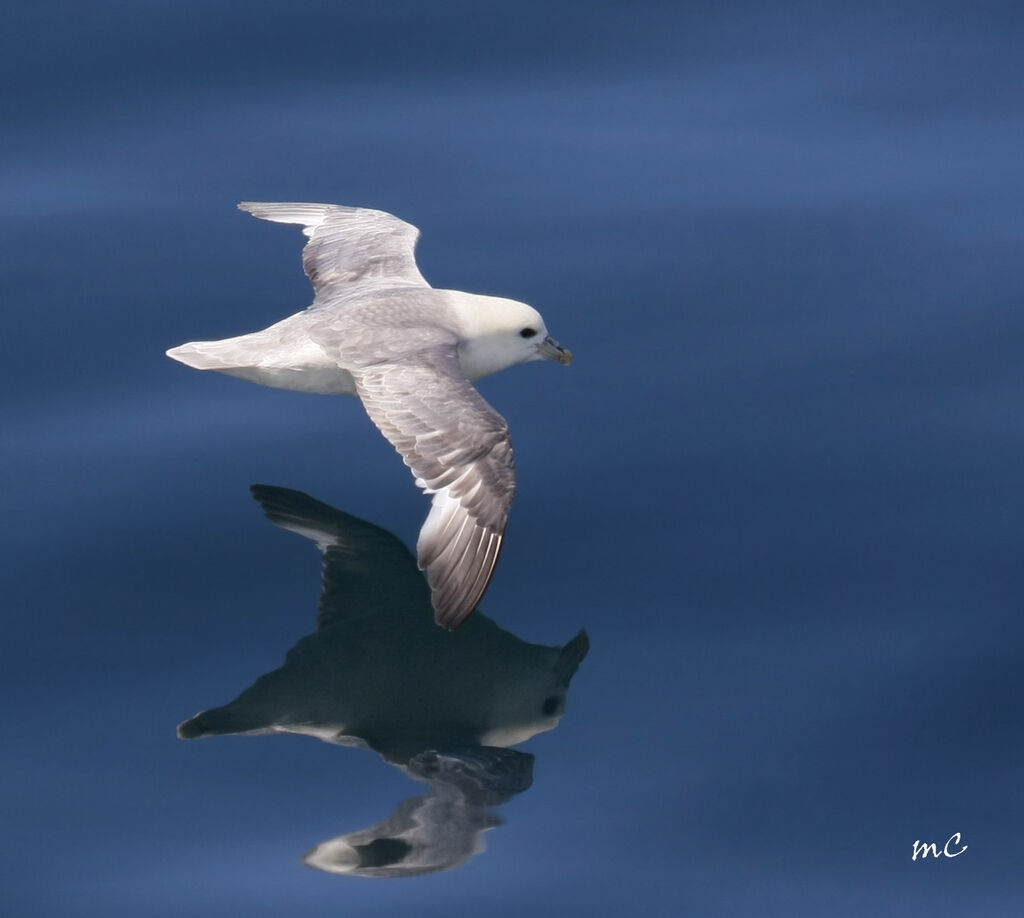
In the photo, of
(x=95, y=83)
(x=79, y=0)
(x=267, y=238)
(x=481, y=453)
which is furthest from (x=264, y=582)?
(x=79, y=0)

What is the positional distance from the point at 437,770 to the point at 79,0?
6.24 metres

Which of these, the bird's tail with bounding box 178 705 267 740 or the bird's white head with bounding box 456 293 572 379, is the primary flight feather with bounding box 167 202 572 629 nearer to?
the bird's white head with bounding box 456 293 572 379

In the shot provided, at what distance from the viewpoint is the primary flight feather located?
7.37 meters

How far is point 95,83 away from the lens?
10.5m

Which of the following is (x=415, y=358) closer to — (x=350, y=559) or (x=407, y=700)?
(x=350, y=559)

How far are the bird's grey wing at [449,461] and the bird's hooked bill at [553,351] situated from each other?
2.31 ft

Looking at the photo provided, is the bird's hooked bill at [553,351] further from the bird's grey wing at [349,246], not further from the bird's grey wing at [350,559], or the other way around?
the bird's grey wing at [350,559]

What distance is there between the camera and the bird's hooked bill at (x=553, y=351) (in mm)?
8664

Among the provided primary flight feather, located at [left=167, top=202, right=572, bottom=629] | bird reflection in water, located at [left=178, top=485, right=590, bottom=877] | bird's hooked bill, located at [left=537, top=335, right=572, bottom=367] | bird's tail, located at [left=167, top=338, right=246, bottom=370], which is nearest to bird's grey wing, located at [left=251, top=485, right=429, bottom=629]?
bird reflection in water, located at [left=178, top=485, right=590, bottom=877]

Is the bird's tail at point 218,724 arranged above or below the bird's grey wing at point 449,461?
below

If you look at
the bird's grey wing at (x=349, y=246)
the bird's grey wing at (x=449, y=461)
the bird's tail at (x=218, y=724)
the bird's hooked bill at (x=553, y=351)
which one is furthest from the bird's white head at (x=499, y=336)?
the bird's tail at (x=218, y=724)
